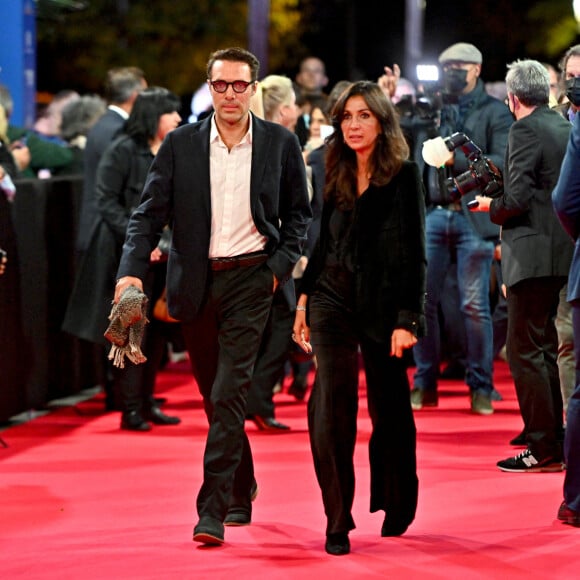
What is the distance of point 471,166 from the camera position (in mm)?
8820

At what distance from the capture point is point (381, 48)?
35.2 metres

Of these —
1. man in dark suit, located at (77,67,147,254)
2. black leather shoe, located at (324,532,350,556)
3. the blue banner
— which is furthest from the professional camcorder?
the blue banner

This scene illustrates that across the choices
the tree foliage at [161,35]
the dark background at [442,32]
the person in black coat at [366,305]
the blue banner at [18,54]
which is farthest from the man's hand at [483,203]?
the tree foliage at [161,35]

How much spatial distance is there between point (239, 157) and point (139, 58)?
1093 inches

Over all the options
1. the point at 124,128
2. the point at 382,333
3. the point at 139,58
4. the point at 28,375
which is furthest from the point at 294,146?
the point at 139,58

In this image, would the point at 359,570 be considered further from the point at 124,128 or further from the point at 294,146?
the point at 124,128

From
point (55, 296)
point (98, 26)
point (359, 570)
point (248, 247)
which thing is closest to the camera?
point (359, 570)

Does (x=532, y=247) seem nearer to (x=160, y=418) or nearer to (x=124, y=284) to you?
(x=124, y=284)

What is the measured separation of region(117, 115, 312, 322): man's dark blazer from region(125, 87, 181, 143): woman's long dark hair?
133 inches

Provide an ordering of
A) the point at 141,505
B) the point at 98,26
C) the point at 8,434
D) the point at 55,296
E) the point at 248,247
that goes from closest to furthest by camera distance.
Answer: the point at 248,247 → the point at 141,505 → the point at 8,434 → the point at 55,296 → the point at 98,26

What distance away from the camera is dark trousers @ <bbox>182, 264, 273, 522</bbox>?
697cm

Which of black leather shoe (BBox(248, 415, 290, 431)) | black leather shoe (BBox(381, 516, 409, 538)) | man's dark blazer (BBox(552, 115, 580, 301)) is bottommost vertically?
black leather shoe (BBox(248, 415, 290, 431))

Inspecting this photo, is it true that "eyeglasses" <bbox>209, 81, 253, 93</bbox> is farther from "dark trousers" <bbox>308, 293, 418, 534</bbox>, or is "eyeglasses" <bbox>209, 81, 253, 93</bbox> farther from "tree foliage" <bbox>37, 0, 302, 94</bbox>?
"tree foliage" <bbox>37, 0, 302, 94</bbox>

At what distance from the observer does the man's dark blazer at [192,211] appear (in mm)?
7070
